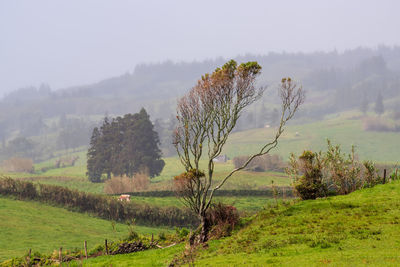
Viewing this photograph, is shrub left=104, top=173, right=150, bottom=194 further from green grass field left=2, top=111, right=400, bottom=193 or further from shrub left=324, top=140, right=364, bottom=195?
shrub left=324, top=140, right=364, bottom=195

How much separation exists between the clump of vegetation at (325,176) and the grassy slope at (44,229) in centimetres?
1949

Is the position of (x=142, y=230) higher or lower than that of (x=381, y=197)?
lower

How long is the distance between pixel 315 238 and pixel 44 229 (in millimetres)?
30767

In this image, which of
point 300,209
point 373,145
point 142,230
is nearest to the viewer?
point 300,209

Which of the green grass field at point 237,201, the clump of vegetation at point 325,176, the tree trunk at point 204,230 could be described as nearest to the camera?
the tree trunk at point 204,230

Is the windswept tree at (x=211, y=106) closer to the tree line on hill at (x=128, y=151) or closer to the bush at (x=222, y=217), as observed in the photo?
the bush at (x=222, y=217)

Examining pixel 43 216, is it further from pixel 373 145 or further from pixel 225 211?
pixel 373 145

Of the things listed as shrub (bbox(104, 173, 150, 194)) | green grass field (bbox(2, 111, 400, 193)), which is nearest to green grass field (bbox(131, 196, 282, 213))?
shrub (bbox(104, 173, 150, 194))

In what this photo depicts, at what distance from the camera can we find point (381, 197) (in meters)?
30.4

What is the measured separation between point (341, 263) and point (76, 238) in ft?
98.0

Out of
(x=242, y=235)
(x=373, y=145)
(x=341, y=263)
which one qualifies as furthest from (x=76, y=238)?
(x=373, y=145)

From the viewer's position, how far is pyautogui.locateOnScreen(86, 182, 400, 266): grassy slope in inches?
744

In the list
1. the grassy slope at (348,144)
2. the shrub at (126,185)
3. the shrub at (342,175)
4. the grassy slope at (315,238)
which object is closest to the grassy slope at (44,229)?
the grassy slope at (315,238)

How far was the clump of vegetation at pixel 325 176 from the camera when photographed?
35.0 m
